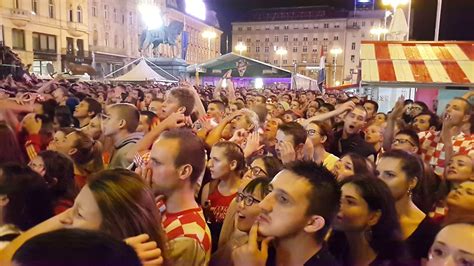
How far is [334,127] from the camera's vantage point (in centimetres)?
671

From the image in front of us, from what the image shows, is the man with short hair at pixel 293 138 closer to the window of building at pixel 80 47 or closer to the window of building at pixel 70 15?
the window of building at pixel 80 47

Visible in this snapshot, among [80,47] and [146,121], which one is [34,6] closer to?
[80,47]

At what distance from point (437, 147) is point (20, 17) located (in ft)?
139

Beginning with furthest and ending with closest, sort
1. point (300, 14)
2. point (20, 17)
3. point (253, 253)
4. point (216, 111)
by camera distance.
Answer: point (300, 14) < point (20, 17) < point (216, 111) < point (253, 253)

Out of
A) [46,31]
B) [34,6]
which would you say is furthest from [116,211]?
[46,31]

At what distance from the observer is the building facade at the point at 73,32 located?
130 ft

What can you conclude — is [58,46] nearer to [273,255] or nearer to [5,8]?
[5,8]

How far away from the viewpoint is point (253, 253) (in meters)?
2.10

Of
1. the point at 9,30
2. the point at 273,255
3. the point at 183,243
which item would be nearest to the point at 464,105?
the point at 273,255

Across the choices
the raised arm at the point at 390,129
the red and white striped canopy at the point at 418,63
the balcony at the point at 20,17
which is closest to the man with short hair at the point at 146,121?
the raised arm at the point at 390,129

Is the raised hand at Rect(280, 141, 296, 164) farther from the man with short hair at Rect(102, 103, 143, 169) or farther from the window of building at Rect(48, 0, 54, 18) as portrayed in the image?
the window of building at Rect(48, 0, 54, 18)

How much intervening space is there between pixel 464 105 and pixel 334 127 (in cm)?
190

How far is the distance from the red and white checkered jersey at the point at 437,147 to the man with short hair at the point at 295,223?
3.15 metres

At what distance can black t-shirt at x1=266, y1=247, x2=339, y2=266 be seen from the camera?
2.22 m
